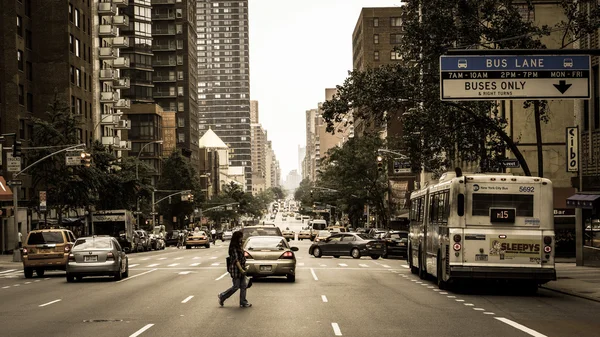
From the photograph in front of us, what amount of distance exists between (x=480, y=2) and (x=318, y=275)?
474 inches

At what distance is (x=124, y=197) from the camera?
7694 cm

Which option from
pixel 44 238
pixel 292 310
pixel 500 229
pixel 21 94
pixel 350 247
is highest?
pixel 21 94

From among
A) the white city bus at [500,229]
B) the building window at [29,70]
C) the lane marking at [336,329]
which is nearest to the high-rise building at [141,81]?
the building window at [29,70]

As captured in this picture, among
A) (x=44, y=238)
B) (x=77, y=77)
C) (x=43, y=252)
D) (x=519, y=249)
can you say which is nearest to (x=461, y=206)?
(x=519, y=249)

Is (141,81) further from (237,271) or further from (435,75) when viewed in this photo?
(237,271)

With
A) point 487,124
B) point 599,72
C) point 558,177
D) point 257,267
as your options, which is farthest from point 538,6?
point 257,267

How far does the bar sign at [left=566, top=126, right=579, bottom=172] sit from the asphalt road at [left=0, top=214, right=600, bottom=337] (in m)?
Result: 10.7

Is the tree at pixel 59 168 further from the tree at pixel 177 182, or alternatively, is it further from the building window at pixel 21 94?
the tree at pixel 177 182

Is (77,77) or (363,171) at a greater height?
(77,77)

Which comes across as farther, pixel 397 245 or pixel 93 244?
pixel 397 245

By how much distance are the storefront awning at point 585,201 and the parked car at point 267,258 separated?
13.5 meters

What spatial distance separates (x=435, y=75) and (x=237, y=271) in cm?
1624

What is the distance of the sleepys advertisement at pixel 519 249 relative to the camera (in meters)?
23.5

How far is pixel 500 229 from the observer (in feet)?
77.9
